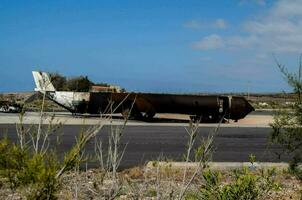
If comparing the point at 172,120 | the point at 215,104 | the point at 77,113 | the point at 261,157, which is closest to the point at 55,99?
the point at 77,113

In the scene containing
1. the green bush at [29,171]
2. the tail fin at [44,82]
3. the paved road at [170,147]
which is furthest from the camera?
the paved road at [170,147]

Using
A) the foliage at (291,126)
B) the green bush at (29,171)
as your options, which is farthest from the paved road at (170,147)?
the green bush at (29,171)

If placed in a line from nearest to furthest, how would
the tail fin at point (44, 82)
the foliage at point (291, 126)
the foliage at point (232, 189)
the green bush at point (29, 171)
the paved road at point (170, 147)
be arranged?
the green bush at point (29, 171), the tail fin at point (44, 82), the foliage at point (232, 189), the foliage at point (291, 126), the paved road at point (170, 147)

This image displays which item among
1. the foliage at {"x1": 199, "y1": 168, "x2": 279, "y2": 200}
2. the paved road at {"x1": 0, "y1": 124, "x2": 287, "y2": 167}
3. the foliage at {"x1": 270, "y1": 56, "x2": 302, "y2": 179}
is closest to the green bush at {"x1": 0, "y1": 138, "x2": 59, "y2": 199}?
the foliage at {"x1": 199, "y1": 168, "x2": 279, "y2": 200}

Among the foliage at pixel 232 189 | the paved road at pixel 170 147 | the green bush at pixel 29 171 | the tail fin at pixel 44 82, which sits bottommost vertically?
the paved road at pixel 170 147

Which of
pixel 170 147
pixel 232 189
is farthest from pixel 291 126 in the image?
pixel 170 147

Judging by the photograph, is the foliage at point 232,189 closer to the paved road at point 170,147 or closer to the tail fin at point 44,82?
the tail fin at point 44,82

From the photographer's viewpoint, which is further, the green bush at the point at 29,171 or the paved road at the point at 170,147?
the paved road at the point at 170,147

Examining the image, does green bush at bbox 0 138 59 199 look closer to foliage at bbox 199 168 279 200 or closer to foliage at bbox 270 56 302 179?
foliage at bbox 199 168 279 200

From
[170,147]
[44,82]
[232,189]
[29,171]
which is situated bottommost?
[170,147]

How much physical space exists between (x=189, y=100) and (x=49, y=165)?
32.5m

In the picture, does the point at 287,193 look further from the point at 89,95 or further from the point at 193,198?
the point at 89,95

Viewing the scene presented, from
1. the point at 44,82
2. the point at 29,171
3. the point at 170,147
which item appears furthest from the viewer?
the point at 170,147

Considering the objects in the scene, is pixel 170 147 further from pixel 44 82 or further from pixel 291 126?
pixel 44 82
